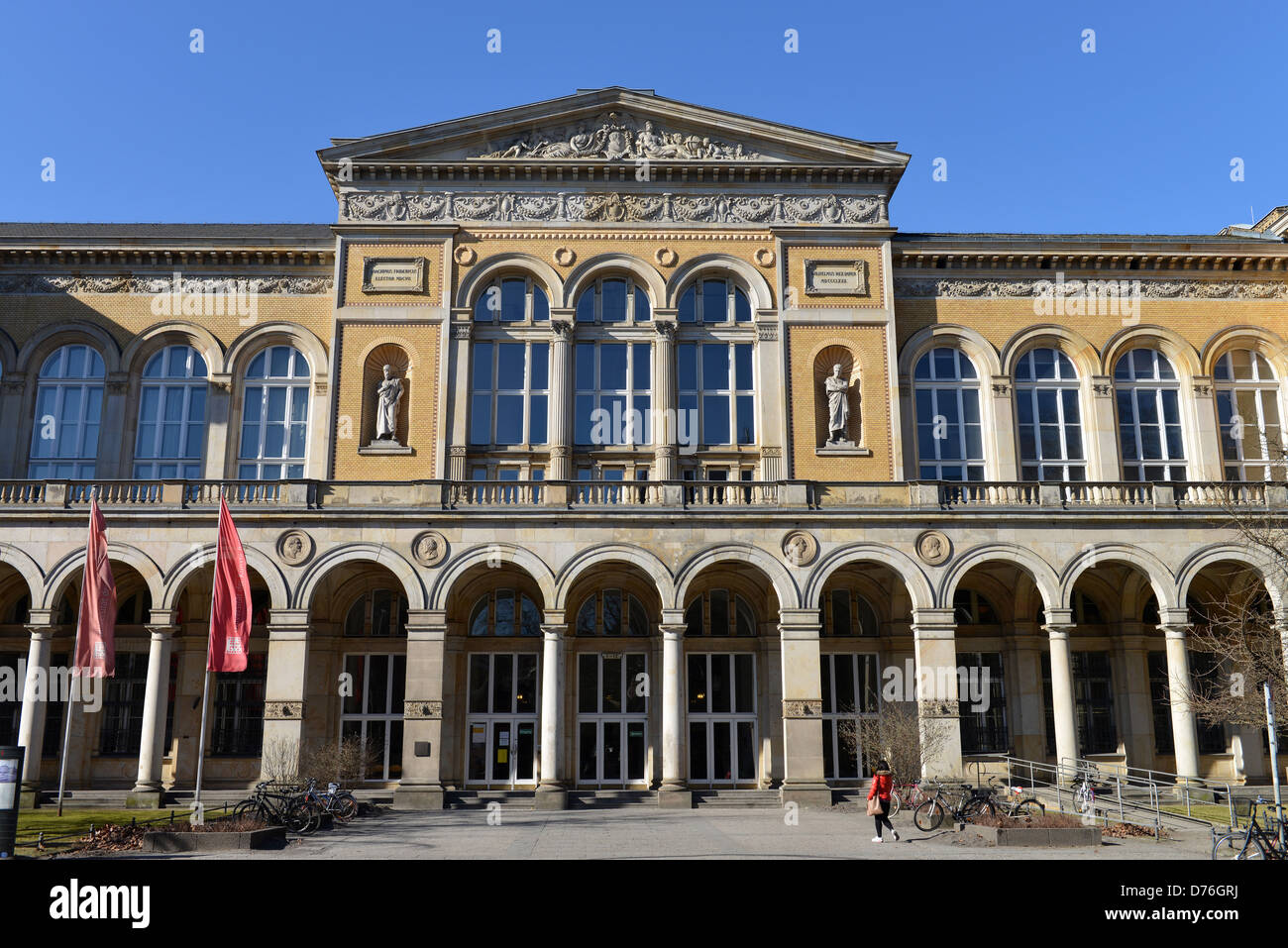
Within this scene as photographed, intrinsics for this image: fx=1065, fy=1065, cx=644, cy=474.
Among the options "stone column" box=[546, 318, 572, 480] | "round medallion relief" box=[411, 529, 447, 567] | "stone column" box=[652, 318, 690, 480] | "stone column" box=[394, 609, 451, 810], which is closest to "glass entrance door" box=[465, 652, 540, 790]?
"stone column" box=[394, 609, 451, 810]

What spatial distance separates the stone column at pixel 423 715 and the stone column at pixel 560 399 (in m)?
7.33

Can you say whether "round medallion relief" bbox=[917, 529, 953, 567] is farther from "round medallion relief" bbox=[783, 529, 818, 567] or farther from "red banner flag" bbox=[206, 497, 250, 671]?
"red banner flag" bbox=[206, 497, 250, 671]

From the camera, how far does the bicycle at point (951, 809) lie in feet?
76.4

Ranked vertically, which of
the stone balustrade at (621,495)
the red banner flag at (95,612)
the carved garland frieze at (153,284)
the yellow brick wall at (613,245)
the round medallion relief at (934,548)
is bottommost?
the red banner flag at (95,612)

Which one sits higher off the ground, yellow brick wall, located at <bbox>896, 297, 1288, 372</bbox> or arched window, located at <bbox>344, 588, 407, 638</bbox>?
yellow brick wall, located at <bbox>896, 297, 1288, 372</bbox>

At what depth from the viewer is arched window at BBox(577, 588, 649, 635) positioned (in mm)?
35062

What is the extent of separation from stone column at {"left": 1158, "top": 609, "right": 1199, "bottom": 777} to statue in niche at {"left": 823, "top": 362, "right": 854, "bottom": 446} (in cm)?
1111

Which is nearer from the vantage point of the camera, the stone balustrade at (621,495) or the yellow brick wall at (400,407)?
the stone balustrade at (621,495)

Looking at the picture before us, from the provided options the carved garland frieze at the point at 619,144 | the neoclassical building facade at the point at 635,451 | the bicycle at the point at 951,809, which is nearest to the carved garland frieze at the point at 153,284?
the neoclassical building facade at the point at 635,451

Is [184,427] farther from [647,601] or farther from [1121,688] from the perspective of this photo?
[1121,688]

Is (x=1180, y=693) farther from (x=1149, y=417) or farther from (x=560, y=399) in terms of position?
(x=560, y=399)

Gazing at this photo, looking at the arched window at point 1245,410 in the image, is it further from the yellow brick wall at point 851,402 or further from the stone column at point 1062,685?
the yellow brick wall at point 851,402
